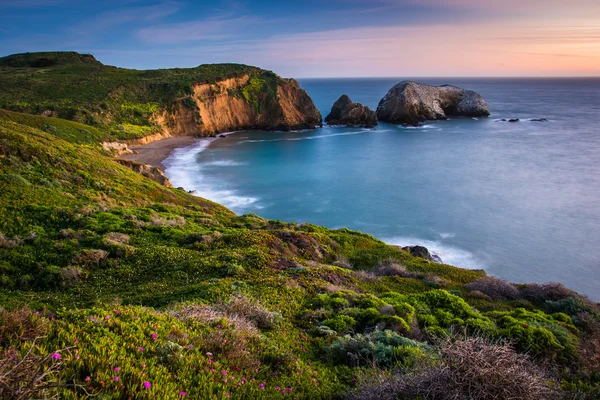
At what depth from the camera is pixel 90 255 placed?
11.4 m

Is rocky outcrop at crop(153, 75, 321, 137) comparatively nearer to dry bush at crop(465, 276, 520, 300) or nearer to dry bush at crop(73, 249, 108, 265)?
dry bush at crop(73, 249, 108, 265)

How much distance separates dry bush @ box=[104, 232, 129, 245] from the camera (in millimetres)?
12525

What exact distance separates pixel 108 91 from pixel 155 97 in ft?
26.5

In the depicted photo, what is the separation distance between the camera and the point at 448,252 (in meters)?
27.9

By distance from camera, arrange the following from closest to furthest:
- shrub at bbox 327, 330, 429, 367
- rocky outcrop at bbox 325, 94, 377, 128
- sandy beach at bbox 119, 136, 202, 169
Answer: shrub at bbox 327, 330, 429, 367 < sandy beach at bbox 119, 136, 202, 169 < rocky outcrop at bbox 325, 94, 377, 128

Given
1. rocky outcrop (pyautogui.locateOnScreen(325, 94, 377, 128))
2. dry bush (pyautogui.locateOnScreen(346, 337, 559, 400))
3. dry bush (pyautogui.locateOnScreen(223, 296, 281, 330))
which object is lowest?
dry bush (pyautogui.locateOnScreen(223, 296, 281, 330))

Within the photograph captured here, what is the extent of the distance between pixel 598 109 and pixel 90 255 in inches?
5714

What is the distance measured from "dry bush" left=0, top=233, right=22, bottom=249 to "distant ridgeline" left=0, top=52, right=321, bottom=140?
4194 cm

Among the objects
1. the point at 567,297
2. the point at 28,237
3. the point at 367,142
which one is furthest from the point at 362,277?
the point at 367,142

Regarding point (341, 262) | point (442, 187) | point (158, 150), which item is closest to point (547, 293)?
point (341, 262)

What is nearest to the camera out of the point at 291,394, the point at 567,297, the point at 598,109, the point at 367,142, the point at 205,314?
the point at 291,394

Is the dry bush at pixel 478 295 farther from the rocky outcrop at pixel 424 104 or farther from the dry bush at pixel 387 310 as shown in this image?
the rocky outcrop at pixel 424 104

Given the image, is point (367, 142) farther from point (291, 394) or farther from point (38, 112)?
point (291, 394)

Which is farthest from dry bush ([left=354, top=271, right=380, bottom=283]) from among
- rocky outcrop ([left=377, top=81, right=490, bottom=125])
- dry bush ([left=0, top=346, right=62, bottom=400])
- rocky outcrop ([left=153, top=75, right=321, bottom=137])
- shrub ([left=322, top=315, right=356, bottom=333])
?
rocky outcrop ([left=377, top=81, right=490, bottom=125])
